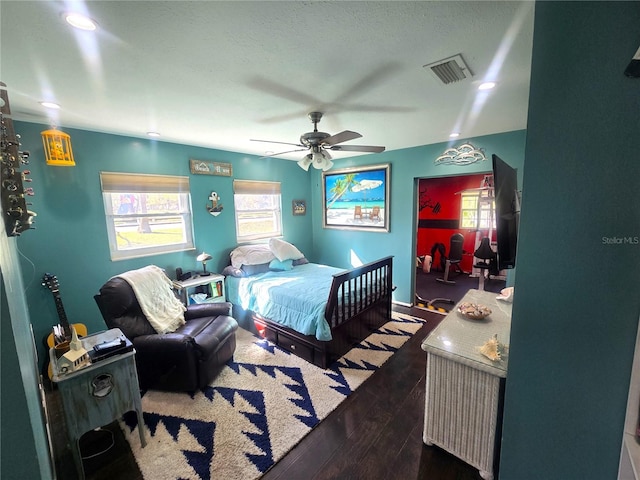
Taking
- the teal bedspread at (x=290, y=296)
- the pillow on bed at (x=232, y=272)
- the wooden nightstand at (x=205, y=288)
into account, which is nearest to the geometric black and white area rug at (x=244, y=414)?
the teal bedspread at (x=290, y=296)

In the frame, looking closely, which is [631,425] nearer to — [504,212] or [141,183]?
[504,212]

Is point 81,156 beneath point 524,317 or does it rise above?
above

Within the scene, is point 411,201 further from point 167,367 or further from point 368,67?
point 167,367

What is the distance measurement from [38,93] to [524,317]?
11.0 feet

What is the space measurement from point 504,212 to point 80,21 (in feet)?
7.59

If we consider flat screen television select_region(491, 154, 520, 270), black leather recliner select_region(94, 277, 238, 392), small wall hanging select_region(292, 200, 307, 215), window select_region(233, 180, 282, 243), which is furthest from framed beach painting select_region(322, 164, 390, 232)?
black leather recliner select_region(94, 277, 238, 392)

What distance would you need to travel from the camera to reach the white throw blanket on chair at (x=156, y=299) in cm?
230

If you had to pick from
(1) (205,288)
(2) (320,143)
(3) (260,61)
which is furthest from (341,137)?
(1) (205,288)

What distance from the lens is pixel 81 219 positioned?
272 cm

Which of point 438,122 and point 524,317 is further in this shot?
point 438,122

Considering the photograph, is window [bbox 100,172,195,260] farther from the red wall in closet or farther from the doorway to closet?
the red wall in closet

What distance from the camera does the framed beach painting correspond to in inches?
165

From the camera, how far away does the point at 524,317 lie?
105cm

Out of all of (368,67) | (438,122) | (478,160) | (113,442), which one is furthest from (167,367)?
(478,160)
